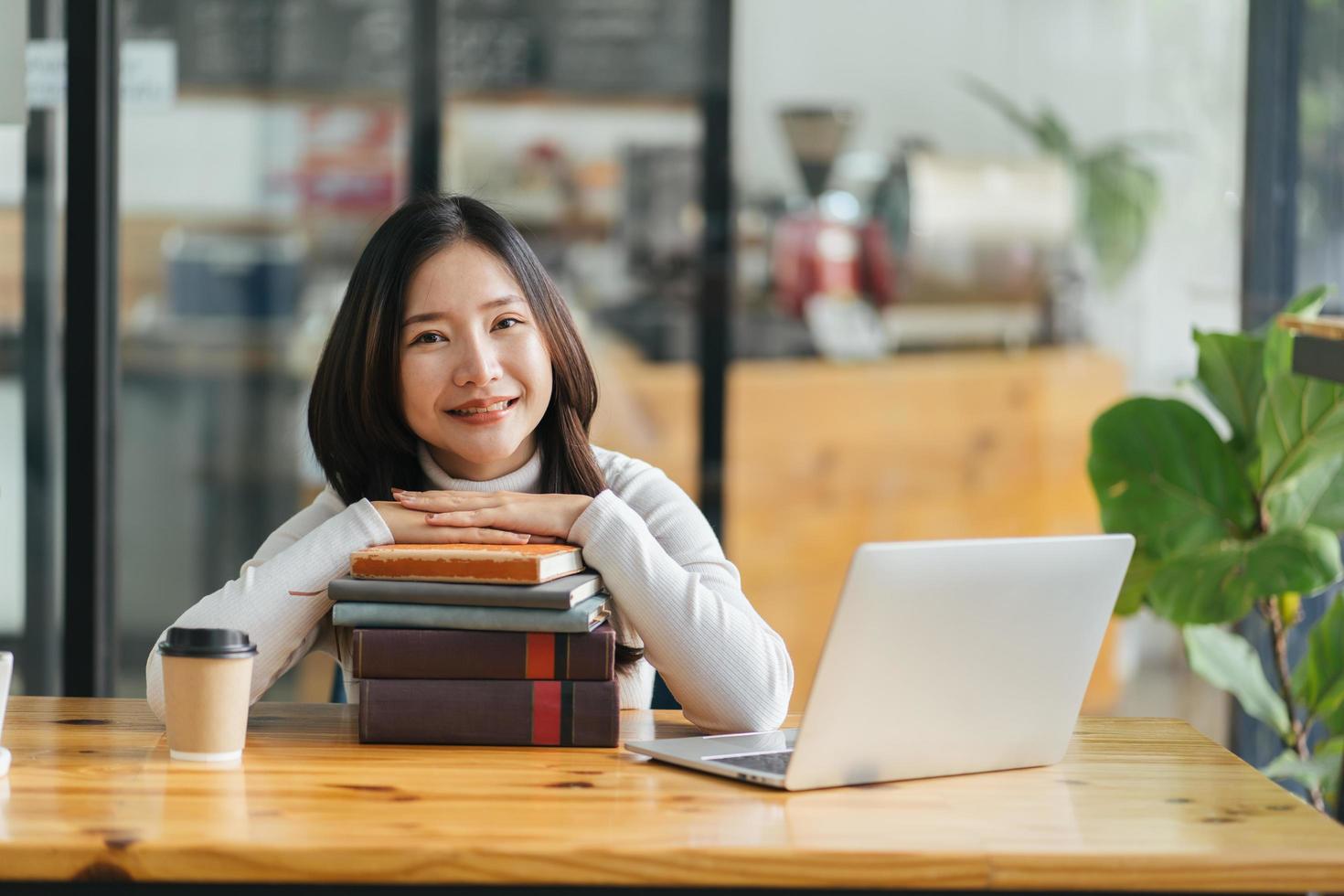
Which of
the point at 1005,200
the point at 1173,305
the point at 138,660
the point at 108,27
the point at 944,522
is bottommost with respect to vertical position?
the point at 138,660

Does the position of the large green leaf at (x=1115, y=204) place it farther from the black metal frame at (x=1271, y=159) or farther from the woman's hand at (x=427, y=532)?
the woman's hand at (x=427, y=532)

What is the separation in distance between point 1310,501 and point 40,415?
2.25 metres

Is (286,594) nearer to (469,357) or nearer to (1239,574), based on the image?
(469,357)

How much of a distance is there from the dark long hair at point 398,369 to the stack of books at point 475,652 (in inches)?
9.3

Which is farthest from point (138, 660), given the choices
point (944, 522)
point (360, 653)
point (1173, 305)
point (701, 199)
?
point (1173, 305)

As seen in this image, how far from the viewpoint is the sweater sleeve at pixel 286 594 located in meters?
1.59

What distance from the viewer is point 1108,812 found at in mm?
1276

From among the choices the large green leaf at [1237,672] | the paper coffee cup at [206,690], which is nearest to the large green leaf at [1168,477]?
the large green leaf at [1237,672]

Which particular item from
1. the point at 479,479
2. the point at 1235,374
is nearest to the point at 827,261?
the point at 1235,374

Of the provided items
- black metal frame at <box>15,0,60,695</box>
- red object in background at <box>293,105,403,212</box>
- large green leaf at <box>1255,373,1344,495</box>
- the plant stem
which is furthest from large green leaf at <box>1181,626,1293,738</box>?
black metal frame at <box>15,0,60,695</box>

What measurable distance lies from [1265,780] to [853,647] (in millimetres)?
392

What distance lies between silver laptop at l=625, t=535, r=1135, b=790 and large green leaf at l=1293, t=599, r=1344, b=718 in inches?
48.0

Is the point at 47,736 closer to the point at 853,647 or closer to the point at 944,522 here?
the point at 853,647

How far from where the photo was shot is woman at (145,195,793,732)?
5.16ft
